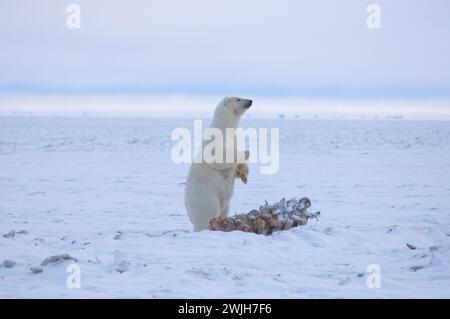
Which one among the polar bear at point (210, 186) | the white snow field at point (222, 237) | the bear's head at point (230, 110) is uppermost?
the bear's head at point (230, 110)

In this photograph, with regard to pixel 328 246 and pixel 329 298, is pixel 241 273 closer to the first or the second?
pixel 329 298

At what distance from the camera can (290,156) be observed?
78.4ft

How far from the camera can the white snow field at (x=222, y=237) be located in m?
5.08

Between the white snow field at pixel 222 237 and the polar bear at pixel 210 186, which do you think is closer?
the white snow field at pixel 222 237

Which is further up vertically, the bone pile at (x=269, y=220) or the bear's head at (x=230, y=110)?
the bear's head at (x=230, y=110)

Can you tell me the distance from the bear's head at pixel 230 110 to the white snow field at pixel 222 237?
1638 mm

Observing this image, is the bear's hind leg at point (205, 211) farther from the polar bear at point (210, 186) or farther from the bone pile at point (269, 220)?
the bone pile at point (269, 220)

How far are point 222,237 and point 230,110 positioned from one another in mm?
2473

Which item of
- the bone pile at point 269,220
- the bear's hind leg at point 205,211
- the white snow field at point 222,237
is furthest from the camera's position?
the bear's hind leg at point 205,211

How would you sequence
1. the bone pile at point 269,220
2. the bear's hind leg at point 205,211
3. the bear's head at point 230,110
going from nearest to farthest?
the bone pile at point 269,220 < the bear's hind leg at point 205,211 < the bear's head at point 230,110

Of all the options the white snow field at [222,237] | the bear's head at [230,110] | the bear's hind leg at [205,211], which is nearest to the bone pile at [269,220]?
the white snow field at [222,237]
